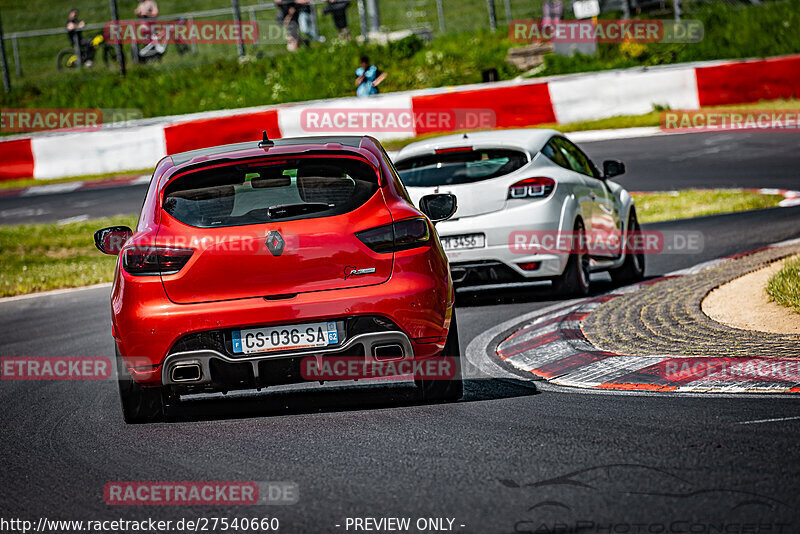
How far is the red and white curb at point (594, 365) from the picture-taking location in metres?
6.72

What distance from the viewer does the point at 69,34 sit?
102 ft

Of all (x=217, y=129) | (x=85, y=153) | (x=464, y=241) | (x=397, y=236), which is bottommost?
(x=464, y=241)

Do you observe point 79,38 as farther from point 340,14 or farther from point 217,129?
point 217,129

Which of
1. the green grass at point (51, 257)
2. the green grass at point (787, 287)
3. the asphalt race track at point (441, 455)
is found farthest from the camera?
the green grass at point (51, 257)

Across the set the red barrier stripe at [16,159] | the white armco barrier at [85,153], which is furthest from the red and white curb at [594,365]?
the red barrier stripe at [16,159]

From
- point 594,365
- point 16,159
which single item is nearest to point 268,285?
point 594,365

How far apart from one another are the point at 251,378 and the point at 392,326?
80 centimetres

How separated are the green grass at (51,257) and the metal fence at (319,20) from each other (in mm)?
10733

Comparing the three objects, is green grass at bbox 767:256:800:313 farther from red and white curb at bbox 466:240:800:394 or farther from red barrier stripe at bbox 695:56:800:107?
red barrier stripe at bbox 695:56:800:107

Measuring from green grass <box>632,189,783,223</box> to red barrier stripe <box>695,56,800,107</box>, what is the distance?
7.31m

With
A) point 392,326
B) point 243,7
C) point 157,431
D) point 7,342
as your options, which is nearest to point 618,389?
point 392,326

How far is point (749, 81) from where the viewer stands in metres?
24.3

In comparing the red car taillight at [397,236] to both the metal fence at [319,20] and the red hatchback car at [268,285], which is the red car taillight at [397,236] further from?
the metal fence at [319,20]

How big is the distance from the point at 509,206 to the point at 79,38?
76.6ft
